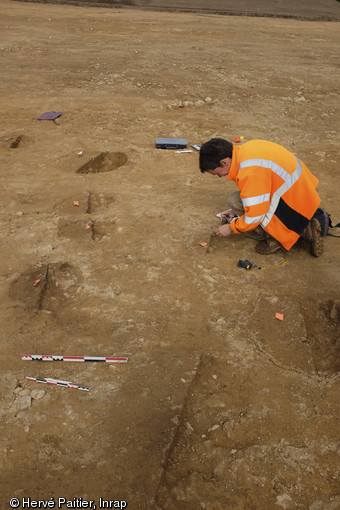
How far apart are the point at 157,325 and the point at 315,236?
6.07 ft

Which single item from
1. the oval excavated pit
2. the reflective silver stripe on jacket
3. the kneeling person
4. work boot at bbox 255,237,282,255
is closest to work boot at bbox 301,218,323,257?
the kneeling person

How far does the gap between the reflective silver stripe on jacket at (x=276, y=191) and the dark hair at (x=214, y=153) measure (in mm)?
180

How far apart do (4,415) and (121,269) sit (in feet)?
5.50

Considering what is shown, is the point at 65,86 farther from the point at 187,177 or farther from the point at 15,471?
the point at 15,471

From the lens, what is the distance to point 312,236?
4.15 metres

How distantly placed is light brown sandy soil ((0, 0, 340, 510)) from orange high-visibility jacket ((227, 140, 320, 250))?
1.20 feet

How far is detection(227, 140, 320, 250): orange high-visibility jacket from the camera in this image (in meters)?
3.78

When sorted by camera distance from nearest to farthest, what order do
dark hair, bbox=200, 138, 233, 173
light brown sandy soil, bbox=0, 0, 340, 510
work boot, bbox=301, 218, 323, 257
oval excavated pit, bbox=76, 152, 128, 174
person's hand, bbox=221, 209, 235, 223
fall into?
light brown sandy soil, bbox=0, 0, 340, 510
dark hair, bbox=200, 138, 233, 173
work boot, bbox=301, 218, 323, 257
person's hand, bbox=221, 209, 235, 223
oval excavated pit, bbox=76, 152, 128, 174

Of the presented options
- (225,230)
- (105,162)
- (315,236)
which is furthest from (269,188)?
(105,162)

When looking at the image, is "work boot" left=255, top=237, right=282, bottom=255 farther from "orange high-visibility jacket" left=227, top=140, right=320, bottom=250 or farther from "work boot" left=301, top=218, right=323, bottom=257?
"work boot" left=301, top=218, right=323, bottom=257

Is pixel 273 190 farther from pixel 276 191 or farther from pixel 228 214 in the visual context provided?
pixel 228 214

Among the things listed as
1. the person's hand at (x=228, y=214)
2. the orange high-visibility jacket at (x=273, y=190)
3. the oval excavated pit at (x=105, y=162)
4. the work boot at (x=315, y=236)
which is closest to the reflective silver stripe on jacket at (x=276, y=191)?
the orange high-visibility jacket at (x=273, y=190)

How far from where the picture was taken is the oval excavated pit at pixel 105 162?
5.99m

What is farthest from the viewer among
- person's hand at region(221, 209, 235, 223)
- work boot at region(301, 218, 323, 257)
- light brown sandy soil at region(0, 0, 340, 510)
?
person's hand at region(221, 209, 235, 223)
